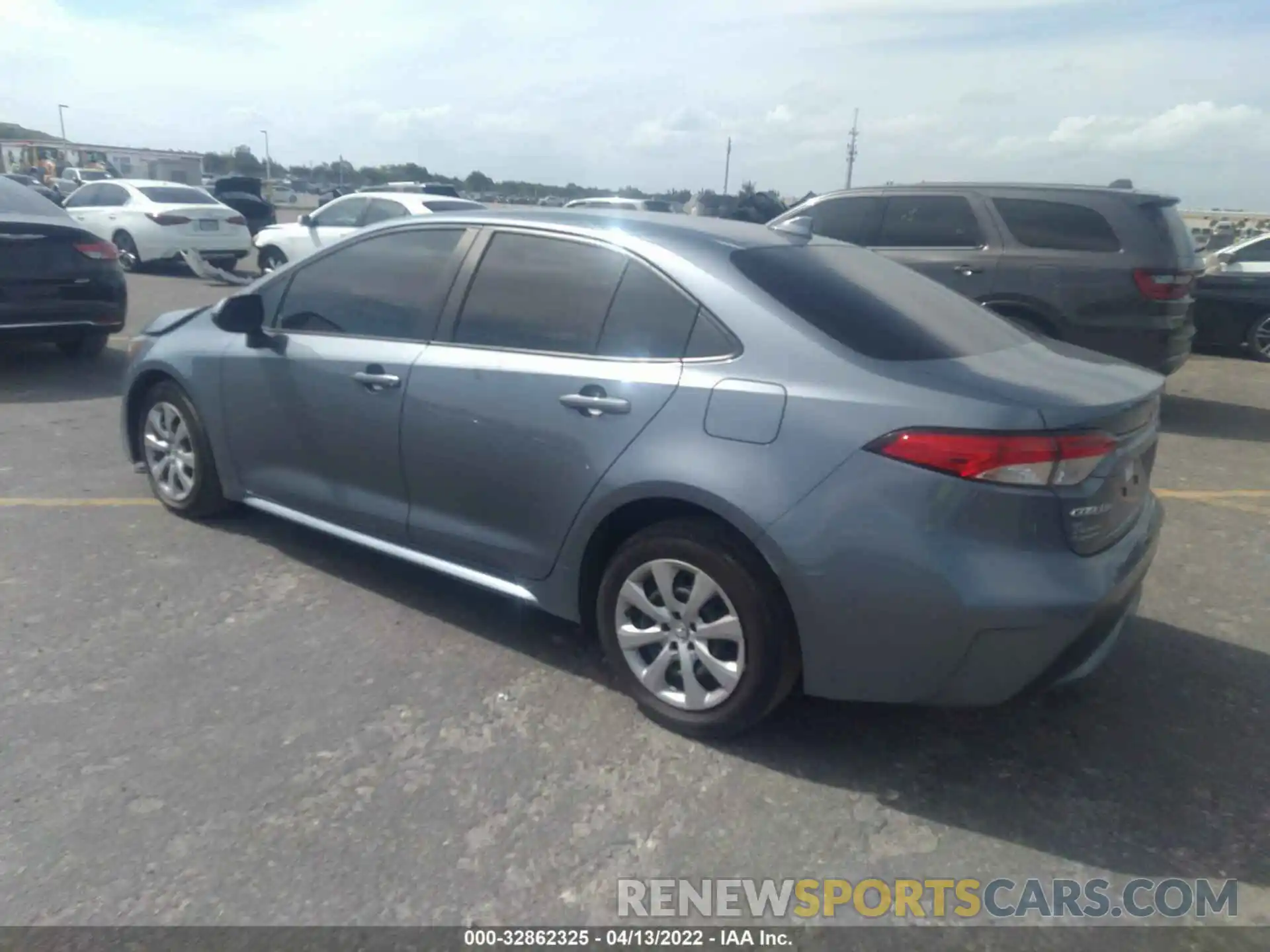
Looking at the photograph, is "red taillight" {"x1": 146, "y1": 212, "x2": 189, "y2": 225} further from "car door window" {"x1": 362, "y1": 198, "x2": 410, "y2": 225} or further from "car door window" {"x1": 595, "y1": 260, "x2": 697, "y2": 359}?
"car door window" {"x1": 595, "y1": 260, "x2": 697, "y2": 359}

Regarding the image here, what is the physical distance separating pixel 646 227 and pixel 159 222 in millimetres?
15281

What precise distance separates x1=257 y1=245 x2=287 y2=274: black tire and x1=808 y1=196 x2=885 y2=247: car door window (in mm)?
9180

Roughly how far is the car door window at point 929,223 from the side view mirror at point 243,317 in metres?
5.72

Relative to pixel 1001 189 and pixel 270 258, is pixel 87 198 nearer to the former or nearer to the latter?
pixel 270 258

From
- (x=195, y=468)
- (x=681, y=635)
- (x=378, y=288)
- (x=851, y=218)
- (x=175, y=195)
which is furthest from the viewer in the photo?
(x=175, y=195)

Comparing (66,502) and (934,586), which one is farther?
(66,502)

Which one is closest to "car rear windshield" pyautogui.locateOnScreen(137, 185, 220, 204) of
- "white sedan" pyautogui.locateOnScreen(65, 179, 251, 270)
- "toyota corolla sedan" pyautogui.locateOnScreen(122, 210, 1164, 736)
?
"white sedan" pyautogui.locateOnScreen(65, 179, 251, 270)

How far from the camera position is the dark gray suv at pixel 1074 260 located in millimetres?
7758

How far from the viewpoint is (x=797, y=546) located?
9.93 ft

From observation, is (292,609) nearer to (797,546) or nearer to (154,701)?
(154,701)

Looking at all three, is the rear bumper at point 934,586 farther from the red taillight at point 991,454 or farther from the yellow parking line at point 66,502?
the yellow parking line at point 66,502

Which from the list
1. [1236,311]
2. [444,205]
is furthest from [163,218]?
[1236,311]

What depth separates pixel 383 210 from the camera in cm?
1413

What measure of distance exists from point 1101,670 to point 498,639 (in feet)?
7.46
